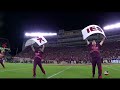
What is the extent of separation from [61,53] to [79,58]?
216 inches

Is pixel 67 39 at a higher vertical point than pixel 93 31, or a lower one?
higher

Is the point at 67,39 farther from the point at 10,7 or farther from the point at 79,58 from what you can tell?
the point at 10,7

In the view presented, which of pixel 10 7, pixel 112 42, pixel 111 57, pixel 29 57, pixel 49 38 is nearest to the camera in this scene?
pixel 10 7

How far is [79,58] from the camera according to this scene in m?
41.4

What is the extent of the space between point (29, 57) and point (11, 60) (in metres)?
5.37

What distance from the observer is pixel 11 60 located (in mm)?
47312

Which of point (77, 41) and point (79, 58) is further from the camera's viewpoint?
point (77, 41)
